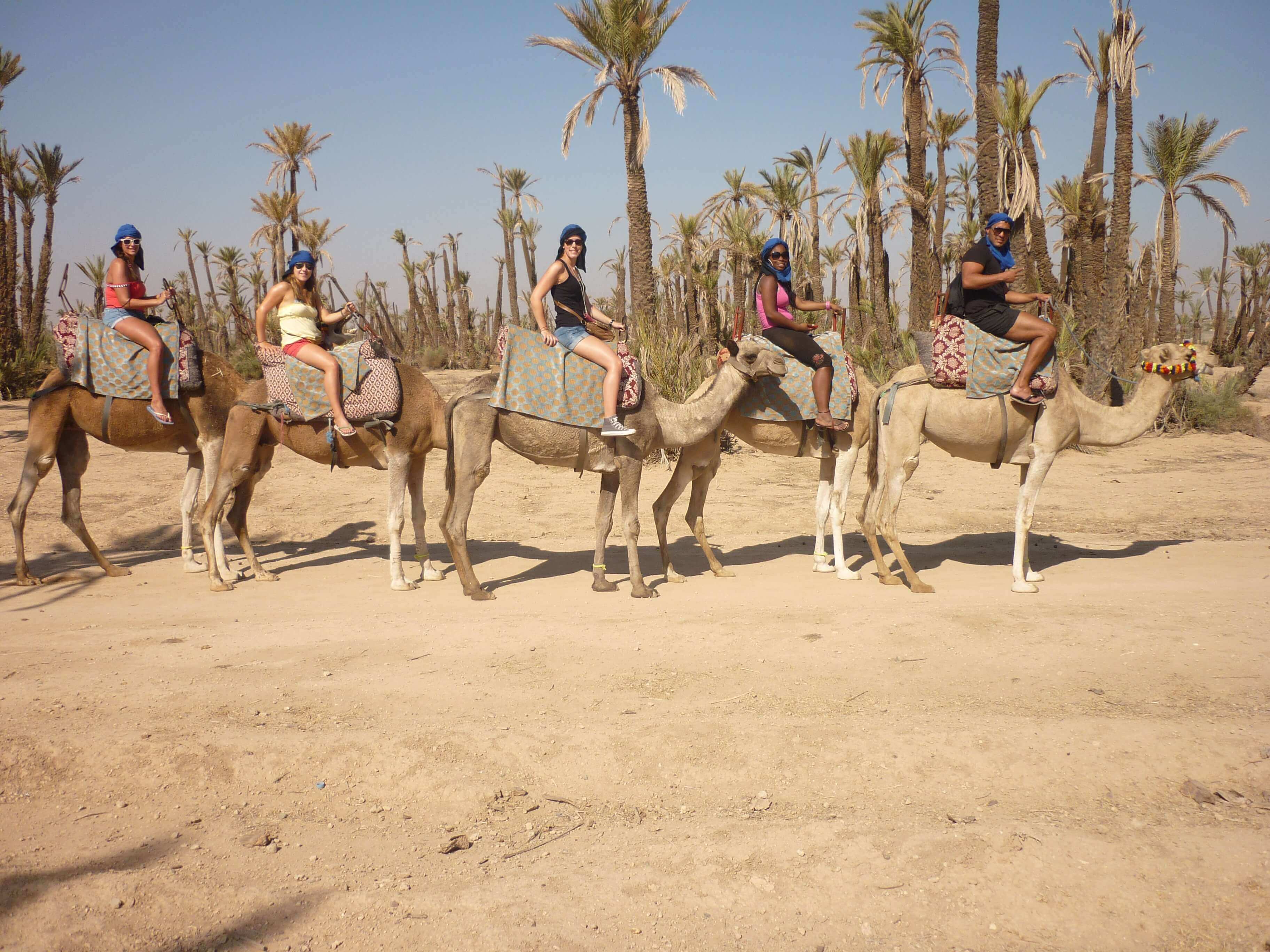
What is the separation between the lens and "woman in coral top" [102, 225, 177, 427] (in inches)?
307

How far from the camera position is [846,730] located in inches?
170

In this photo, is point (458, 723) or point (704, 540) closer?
point (458, 723)

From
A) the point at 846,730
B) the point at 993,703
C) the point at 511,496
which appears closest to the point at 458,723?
the point at 846,730

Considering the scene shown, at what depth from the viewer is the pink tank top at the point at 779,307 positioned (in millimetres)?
7758

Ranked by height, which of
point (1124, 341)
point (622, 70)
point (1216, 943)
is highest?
point (622, 70)

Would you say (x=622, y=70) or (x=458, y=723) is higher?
(x=622, y=70)

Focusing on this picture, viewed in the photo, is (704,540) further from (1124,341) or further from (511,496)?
(1124,341)

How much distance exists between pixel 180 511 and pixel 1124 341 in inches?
904

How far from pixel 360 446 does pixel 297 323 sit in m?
1.22

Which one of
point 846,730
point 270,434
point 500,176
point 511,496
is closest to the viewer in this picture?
point 846,730

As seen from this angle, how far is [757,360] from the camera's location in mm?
7441

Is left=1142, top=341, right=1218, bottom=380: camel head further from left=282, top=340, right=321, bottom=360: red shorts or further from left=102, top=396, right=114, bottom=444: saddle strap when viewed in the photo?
left=102, top=396, right=114, bottom=444: saddle strap

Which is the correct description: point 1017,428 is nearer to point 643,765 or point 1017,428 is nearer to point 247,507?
point 643,765

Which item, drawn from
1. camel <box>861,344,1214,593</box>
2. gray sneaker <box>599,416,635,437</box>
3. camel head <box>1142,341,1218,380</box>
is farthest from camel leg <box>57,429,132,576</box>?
camel head <box>1142,341,1218,380</box>
